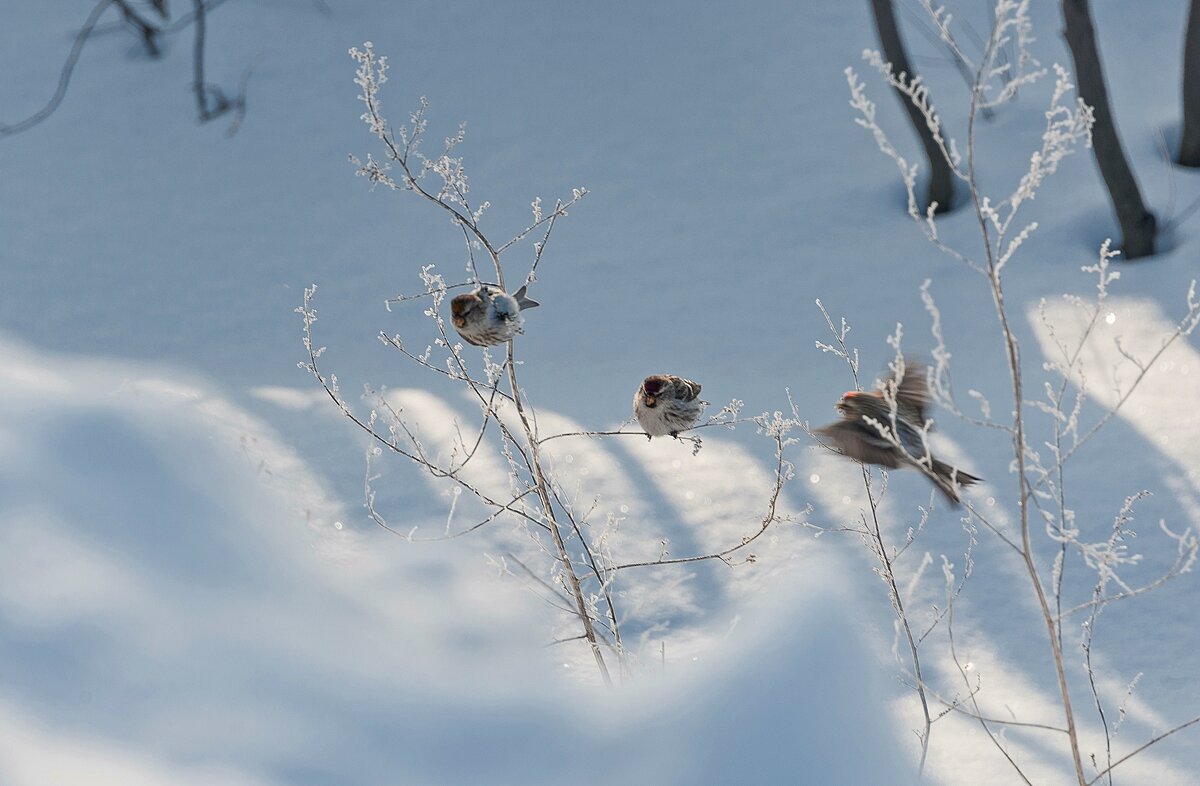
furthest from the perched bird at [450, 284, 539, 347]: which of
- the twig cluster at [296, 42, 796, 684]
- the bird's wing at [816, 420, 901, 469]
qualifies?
the bird's wing at [816, 420, 901, 469]

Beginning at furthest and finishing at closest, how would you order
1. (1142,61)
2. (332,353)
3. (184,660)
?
(1142,61) < (332,353) < (184,660)

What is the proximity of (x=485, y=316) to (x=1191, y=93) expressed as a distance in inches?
192

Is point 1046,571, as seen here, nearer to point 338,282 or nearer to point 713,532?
point 713,532

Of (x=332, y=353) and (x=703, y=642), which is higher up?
(x=332, y=353)

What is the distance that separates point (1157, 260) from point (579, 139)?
3.61 m

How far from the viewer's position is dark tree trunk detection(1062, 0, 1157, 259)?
4953mm

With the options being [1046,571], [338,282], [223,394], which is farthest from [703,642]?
[338,282]

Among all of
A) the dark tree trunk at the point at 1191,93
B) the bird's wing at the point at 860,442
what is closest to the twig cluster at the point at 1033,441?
the bird's wing at the point at 860,442

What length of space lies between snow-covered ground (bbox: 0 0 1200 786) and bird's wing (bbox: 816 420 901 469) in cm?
49

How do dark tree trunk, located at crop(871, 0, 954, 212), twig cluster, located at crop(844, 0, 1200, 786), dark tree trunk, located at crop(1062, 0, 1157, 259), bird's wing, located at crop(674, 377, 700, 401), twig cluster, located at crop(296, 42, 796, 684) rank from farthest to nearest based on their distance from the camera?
dark tree trunk, located at crop(871, 0, 954, 212) → dark tree trunk, located at crop(1062, 0, 1157, 259) → bird's wing, located at crop(674, 377, 700, 401) → twig cluster, located at crop(296, 42, 796, 684) → twig cluster, located at crop(844, 0, 1200, 786)

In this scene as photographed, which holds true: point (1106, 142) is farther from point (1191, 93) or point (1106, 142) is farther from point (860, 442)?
point (860, 442)

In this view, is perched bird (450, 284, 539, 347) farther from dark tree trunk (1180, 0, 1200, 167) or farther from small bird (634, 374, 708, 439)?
dark tree trunk (1180, 0, 1200, 167)

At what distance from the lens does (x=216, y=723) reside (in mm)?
2072

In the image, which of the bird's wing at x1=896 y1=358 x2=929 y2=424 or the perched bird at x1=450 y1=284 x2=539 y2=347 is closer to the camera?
the perched bird at x1=450 y1=284 x2=539 y2=347
